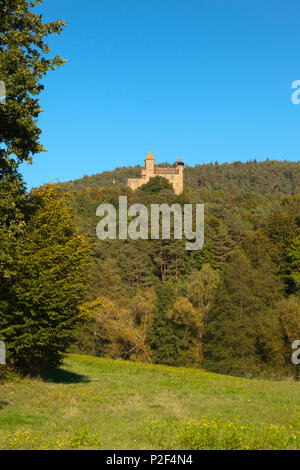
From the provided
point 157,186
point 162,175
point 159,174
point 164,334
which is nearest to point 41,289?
point 164,334

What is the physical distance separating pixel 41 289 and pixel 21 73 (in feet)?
27.8

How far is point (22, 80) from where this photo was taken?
571 inches

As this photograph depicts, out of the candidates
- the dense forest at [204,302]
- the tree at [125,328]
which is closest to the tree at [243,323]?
the dense forest at [204,302]

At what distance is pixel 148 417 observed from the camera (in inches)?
446

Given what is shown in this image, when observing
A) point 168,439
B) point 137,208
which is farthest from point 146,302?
point 168,439

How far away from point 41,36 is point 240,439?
46.1 ft

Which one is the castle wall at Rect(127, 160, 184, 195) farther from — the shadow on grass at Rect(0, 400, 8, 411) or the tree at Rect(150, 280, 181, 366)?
the shadow on grass at Rect(0, 400, 8, 411)

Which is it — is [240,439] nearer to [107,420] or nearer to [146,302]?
[107,420]

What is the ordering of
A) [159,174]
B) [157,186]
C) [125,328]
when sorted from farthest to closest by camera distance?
1. [159,174]
2. [157,186]
3. [125,328]

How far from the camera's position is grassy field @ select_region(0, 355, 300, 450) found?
27.8 feet

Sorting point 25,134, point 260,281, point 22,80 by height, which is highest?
point 22,80

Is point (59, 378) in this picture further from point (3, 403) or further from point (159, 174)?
point (159, 174)

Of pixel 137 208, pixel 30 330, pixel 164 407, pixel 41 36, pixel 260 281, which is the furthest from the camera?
pixel 137 208

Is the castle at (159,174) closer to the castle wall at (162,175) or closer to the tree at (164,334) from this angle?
the castle wall at (162,175)
